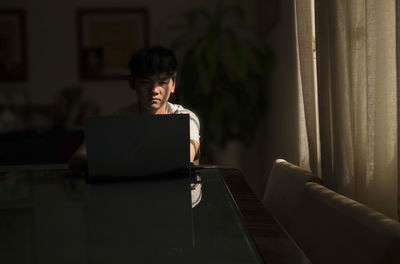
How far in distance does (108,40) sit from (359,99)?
10.9ft

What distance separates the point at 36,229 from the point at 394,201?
3.03 ft

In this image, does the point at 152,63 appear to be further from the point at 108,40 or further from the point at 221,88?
the point at 108,40

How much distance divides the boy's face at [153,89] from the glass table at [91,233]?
696 mm

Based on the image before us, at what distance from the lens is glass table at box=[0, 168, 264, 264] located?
0.55 m

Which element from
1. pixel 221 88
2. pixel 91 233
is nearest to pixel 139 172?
pixel 91 233

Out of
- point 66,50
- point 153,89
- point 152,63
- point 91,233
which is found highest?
point 66,50

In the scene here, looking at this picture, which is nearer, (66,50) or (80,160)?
(80,160)

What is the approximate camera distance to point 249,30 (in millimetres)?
4051

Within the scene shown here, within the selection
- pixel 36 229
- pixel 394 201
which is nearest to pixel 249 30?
pixel 394 201

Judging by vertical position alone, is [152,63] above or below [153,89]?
above

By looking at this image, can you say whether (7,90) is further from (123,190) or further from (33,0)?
(123,190)

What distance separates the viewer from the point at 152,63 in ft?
5.53

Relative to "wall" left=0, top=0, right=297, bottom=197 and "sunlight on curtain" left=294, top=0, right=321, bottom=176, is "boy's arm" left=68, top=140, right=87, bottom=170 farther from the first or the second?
"wall" left=0, top=0, right=297, bottom=197

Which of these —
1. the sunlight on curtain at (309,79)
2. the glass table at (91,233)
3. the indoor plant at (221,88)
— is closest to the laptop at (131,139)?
the glass table at (91,233)
